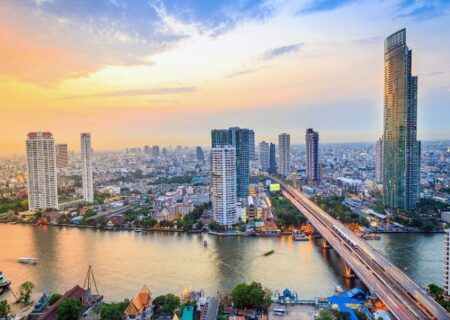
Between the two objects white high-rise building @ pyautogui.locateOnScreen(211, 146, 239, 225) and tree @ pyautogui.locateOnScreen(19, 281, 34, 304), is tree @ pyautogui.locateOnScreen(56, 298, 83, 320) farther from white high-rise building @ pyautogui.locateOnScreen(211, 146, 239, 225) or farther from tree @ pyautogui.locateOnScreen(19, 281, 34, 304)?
white high-rise building @ pyautogui.locateOnScreen(211, 146, 239, 225)

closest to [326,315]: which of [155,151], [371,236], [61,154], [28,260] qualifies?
[371,236]

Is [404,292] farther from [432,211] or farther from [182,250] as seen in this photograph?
[432,211]

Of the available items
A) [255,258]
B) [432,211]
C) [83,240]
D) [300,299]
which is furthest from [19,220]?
[432,211]

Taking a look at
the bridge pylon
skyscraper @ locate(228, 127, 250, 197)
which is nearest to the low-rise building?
the bridge pylon

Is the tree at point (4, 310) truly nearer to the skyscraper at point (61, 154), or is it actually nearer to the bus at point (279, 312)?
the bus at point (279, 312)

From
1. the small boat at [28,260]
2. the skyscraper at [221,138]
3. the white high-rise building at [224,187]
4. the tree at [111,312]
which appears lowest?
the small boat at [28,260]

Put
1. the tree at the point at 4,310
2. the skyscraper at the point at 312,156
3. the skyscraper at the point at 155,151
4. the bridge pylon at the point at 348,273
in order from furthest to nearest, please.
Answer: the skyscraper at the point at 155,151 < the skyscraper at the point at 312,156 < the bridge pylon at the point at 348,273 < the tree at the point at 4,310

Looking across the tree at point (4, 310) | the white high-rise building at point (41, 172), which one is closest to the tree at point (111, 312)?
the tree at point (4, 310)
